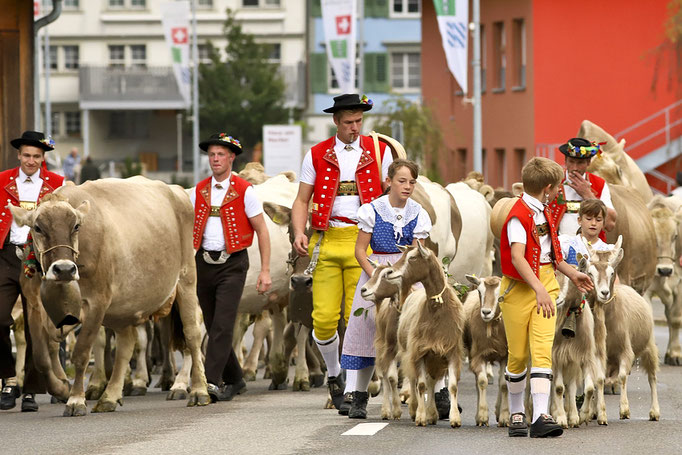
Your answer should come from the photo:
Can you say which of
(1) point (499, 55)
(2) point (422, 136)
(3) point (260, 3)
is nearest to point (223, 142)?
(1) point (499, 55)

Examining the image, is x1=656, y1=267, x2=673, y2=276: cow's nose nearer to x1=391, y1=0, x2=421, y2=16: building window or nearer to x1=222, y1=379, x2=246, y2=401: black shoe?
x1=222, y1=379, x2=246, y2=401: black shoe

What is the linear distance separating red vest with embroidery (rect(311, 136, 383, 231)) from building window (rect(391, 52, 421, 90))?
7041 cm

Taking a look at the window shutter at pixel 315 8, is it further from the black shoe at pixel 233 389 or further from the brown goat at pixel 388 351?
the brown goat at pixel 388 351

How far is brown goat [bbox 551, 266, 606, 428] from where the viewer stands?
39.4ft

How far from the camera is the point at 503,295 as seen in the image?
11508 millimetres

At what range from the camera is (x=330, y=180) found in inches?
508

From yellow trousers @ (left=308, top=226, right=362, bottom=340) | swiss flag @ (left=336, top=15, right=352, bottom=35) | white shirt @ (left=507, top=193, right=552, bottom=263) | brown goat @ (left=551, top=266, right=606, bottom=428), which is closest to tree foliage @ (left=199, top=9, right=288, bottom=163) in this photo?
swiss flag @ (left=336, top=15, right=352, bottom=35)

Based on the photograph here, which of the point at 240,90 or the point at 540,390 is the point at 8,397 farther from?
the point at 240,90

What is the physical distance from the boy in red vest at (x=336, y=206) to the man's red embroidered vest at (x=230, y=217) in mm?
1462

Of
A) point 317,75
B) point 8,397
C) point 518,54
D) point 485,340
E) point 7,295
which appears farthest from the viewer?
point 317,75

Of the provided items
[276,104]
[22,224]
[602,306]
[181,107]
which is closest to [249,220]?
[22,224]

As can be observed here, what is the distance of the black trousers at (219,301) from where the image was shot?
46.7 feet

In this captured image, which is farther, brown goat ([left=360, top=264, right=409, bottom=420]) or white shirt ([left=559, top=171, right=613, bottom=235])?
white shirt ([left=559, top=171, right=613, bottom=235])

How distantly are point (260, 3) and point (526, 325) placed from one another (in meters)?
74.2
